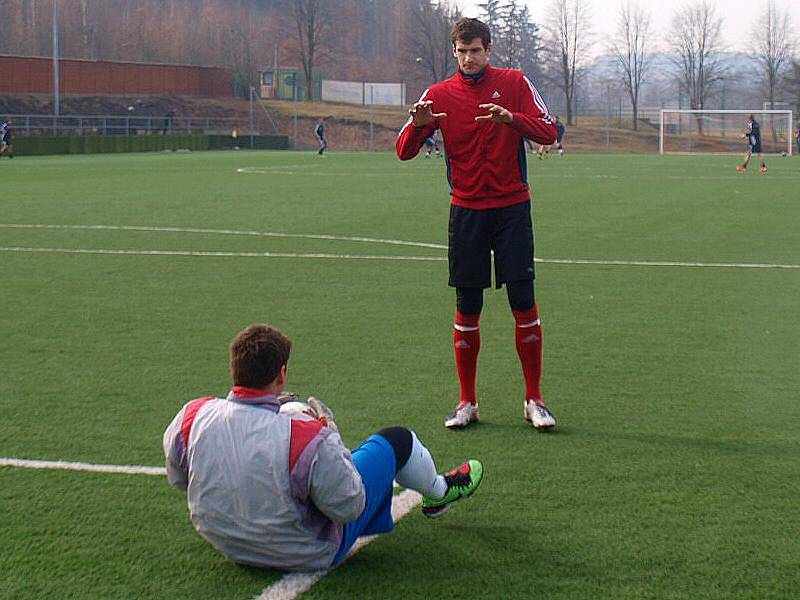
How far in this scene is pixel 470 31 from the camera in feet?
20.1

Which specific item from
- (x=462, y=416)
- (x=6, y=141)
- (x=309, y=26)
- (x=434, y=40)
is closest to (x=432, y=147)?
(x=6, y=141)

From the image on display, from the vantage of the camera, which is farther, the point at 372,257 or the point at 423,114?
the point at 372,257

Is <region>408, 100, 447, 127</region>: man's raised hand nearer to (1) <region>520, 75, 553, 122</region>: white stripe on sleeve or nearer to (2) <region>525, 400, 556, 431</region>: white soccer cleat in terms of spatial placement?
(1) <region>520, 75, 553, 122</region>: white stripe on sleeve

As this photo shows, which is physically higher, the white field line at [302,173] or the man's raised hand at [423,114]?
the white field line at [302,173]

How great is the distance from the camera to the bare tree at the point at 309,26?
99.6 meters

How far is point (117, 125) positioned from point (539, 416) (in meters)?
66.6

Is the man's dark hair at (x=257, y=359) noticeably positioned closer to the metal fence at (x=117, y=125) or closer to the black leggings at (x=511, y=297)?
the black leggings at (x=511, y=297)

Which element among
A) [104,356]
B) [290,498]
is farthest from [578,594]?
[104,356]

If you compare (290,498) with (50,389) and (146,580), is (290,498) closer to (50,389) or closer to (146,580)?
(146,580)

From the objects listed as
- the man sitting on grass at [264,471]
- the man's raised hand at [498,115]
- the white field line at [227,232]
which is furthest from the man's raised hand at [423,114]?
the white field line at [227,232]

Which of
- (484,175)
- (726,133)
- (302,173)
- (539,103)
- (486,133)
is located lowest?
(484,175)

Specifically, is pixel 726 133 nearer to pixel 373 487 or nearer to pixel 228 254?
pixel 228 254

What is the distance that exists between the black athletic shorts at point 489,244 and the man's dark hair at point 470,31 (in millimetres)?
901

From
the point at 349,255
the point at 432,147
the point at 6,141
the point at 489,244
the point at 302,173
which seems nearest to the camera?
the point at 489,244
